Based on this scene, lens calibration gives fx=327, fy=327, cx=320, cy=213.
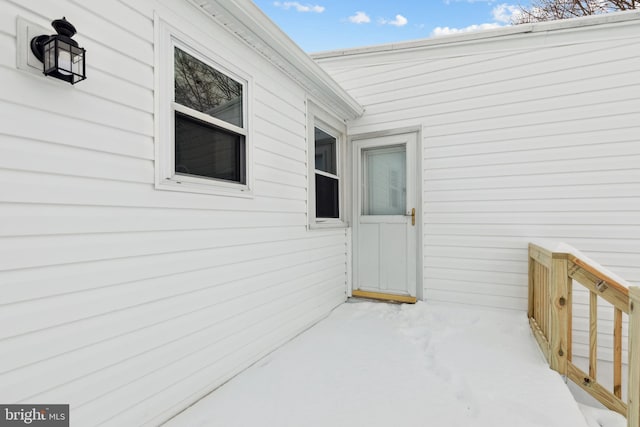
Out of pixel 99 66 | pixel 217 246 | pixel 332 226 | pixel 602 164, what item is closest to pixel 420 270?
pixel 332 226

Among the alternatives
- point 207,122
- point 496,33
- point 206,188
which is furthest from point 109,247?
point 496,33

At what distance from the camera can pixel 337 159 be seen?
13.8 ft

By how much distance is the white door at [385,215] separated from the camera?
4023 mm

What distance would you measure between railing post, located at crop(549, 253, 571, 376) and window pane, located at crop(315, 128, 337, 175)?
2454 mm

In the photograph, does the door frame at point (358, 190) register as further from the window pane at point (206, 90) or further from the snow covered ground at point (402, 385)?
the window pane at point (206, 90)

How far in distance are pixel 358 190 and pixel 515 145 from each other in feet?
5.99

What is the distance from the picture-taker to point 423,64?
393 centimetres

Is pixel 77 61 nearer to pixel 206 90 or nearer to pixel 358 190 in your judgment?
pixel 206 90

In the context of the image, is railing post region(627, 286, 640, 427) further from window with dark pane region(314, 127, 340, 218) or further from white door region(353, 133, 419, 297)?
window with dark pane region(314, 127, 340, 218)

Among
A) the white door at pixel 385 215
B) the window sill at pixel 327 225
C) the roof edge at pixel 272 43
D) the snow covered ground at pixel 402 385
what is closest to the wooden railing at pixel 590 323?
the snow covered ground at pixel 402 385

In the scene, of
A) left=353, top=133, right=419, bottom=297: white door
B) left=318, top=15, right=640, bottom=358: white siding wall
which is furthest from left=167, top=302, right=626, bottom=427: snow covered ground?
left=353, top=133, right=419, bottom=297: white door

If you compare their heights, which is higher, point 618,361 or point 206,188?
point 206,188

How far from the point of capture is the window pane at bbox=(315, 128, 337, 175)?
385cm

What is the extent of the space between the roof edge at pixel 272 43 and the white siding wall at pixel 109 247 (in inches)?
3.5
